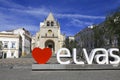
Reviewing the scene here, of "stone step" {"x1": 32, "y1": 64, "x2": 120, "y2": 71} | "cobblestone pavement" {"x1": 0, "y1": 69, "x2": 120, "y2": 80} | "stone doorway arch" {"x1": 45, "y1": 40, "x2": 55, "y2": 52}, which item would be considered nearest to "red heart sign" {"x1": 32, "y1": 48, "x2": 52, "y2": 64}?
"stone step" {"x1": 32, "y1": 64, "x2": 120, "y2": 71}

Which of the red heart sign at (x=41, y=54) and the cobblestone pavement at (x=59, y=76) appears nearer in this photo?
the cobblestone pavement at (x=59, y=76)

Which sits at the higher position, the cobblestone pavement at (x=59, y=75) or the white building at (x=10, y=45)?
the white building at (x=10, y=45)

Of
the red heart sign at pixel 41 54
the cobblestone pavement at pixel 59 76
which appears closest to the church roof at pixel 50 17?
the red heart sign at pixel 41 54

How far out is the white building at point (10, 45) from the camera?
66375 millimetres

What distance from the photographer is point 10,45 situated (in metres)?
67.2

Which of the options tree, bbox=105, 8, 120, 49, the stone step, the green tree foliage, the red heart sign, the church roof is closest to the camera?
the stone step

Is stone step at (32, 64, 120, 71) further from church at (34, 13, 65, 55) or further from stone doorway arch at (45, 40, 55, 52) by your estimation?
stone doorway arch at (45, 40, 55, 52)

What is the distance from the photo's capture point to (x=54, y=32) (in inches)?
3127

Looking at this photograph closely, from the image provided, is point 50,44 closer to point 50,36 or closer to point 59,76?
point 50,36

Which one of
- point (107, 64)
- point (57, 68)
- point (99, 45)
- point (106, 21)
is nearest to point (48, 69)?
point (57, 68)

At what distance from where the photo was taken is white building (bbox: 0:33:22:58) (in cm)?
6638

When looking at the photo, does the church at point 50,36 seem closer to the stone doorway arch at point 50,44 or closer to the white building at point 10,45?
the stone doorway arch at point 50,44

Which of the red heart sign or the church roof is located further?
the church roof

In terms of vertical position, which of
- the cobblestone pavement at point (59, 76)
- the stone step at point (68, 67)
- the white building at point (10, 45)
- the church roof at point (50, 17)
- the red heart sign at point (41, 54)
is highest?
the church roof at point (50, 17)
